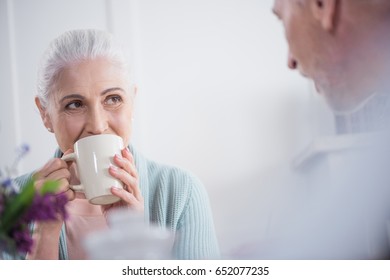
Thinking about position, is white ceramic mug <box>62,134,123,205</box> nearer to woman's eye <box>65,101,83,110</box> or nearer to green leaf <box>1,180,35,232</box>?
woman's eye <box>65,101,83,110</box>

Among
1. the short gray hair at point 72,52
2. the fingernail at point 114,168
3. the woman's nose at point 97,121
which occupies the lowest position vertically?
the fingernail at point 114,168

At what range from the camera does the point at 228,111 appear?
3.14 feet

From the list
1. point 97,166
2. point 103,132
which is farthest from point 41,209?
point 103,132

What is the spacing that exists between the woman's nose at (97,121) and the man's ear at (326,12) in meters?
0.43

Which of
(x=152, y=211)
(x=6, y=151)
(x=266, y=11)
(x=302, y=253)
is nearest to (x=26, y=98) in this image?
(x=6, y=151)

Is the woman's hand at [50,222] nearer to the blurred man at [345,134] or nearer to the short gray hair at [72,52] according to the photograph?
the short gray hair at [72,52]

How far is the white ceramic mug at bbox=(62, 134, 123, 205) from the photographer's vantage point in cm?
79

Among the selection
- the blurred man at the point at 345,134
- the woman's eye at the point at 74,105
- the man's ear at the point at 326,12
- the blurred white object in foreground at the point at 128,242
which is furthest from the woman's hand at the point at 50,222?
the man's ear at the point at 326,12

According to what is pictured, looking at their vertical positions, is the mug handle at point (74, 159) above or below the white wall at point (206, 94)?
below

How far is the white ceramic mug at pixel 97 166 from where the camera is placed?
2.59 ft

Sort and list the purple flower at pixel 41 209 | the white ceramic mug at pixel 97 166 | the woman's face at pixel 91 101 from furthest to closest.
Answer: the woman's face at pixel 91 101 → the white ceramic mug at pixel 97 166 → the purple flower at pixel 41 209

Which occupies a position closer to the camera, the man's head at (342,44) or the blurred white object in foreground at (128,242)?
the blurred white object in foreground at (128,242)

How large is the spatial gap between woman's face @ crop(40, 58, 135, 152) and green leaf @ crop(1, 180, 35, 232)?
0.34m

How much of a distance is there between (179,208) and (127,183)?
15 centimetres
